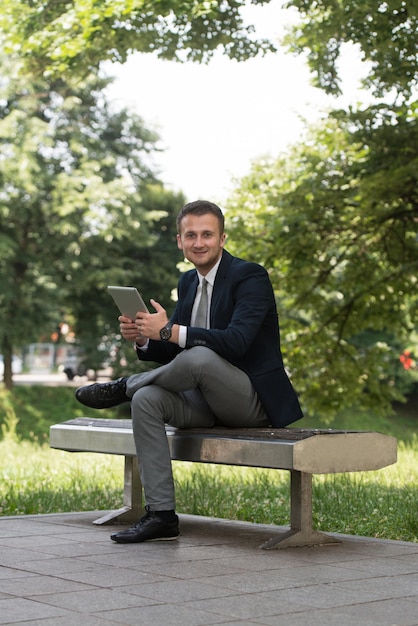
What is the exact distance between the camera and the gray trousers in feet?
18.5

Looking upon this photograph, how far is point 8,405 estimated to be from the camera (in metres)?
34.6

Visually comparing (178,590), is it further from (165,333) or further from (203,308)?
(203,308)

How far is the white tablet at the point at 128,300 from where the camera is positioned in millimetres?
5555

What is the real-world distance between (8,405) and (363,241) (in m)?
20.6

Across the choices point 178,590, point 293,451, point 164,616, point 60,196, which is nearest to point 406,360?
point 60,196

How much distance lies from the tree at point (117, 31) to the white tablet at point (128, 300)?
7.76 metres

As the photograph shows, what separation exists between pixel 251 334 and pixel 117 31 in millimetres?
8362

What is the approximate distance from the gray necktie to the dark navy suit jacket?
0.38ft

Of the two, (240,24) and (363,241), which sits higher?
(240,24)

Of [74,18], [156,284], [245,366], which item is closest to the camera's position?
[245,366]

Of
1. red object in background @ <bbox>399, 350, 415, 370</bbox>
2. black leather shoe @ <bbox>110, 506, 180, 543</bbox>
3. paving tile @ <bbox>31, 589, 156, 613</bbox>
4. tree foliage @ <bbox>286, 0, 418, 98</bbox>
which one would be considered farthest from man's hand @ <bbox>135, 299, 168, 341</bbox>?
red object in background @ <bbox>399, 350, 415, 370</bbox>

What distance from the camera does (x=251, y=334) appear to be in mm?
5711

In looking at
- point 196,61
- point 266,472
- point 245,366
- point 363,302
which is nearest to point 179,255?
point 363,302

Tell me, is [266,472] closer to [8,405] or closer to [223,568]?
[223,568]
